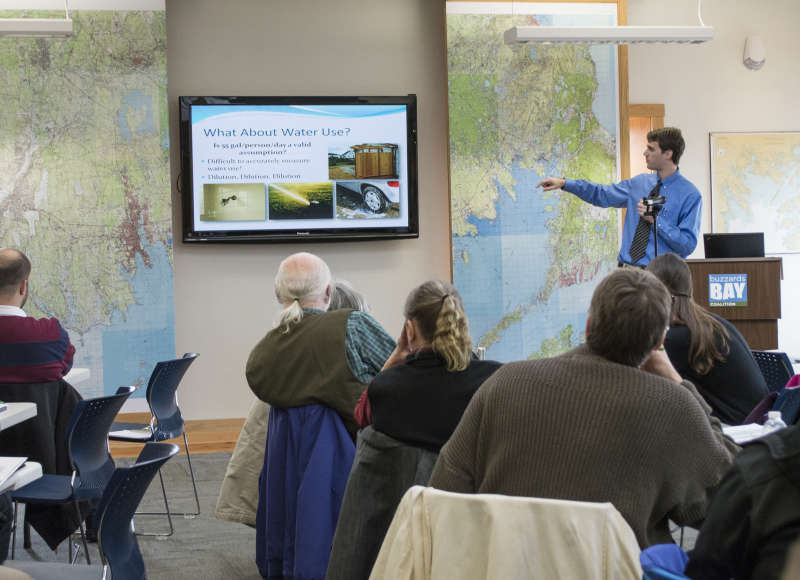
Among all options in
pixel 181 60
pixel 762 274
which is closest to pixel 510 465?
pixel 762 274

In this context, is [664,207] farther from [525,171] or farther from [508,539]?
[508,539]

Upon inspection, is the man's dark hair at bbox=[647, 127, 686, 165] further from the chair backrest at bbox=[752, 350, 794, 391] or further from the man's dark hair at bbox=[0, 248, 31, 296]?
the man's dark hair at bbox=[0, 248, 31, 296]

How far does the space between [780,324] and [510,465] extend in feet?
24.2

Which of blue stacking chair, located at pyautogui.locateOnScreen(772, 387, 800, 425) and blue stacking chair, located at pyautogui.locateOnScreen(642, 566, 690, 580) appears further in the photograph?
blue stacking chair, located at pyautogui.locateOnScreen(772, 387, 800, 425)

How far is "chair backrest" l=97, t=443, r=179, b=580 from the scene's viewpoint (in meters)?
2.29

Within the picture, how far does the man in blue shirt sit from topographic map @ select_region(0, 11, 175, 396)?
3331 mm

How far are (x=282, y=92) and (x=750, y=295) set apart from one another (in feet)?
12.4

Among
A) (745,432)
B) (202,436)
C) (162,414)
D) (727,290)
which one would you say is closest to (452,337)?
(745,432)

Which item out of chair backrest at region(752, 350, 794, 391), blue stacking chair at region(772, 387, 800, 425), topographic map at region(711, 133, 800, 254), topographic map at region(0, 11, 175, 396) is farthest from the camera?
topographic map at region(711, 133, 800, 254)

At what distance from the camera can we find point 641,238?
205 inches

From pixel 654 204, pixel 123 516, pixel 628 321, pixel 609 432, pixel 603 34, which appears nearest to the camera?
pixel 609 432

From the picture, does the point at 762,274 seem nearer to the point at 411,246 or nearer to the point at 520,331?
the point at 520,331

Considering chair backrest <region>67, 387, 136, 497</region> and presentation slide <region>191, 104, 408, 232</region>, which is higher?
presentation slide <region>191, 104, 408, 232</region>

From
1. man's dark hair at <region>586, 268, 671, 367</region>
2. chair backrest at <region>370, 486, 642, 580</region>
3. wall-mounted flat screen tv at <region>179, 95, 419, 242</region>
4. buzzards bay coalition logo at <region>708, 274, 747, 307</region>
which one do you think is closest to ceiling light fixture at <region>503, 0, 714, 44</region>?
wall-mounted flat screen tv at <region>179, 95, 419, 242</region>
